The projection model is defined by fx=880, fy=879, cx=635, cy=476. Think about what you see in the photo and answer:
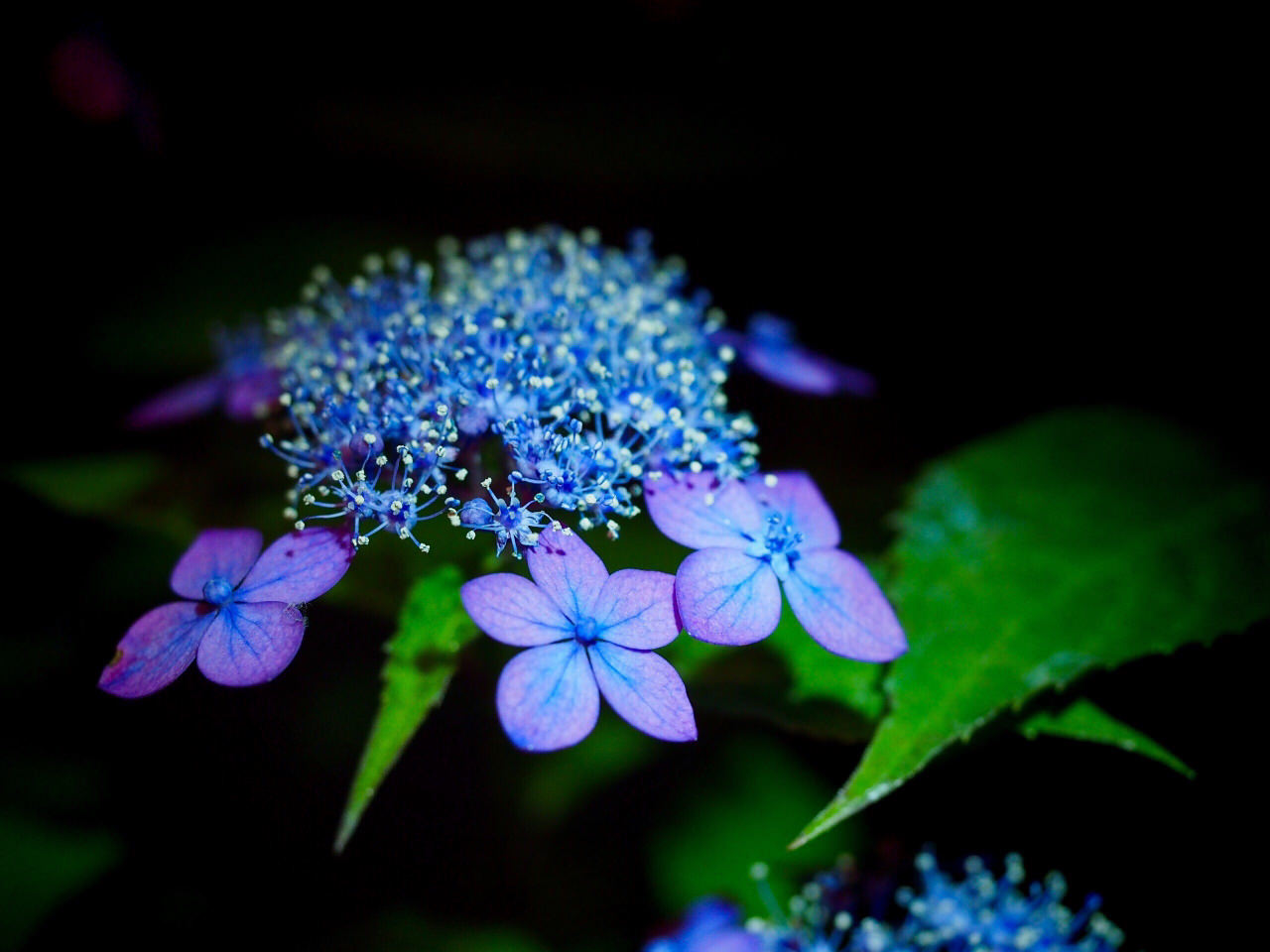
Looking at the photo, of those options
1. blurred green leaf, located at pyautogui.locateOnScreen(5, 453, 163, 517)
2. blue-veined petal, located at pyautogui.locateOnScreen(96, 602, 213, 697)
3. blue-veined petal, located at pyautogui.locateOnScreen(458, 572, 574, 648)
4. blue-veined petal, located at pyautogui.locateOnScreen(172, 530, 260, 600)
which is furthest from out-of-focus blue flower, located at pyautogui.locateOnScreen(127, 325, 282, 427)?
blue-veined petal, located at pyautogui.locateOnScreen(458, 572, 574, 648)

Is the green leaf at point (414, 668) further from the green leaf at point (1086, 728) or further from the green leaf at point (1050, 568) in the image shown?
the green leaf at point (1086, 728)

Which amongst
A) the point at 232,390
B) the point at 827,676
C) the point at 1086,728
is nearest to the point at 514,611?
the point at 827,676

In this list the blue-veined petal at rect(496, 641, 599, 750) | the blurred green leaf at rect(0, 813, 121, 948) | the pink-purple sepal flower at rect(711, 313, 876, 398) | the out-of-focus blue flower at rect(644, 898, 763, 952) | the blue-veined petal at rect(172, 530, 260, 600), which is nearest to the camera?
the blue-veined petal at rect(496, 641, 599, 750)

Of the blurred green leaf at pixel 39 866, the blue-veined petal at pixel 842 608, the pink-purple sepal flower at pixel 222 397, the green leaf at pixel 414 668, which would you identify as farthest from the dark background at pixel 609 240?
the blue-veined petal at pixel 842 608

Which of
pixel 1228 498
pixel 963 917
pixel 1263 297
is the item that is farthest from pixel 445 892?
pixel 1263 297

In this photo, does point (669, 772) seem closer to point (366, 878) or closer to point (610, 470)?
point (366, 878)

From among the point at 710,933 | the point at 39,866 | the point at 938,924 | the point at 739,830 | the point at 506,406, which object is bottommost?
the point at 39,866

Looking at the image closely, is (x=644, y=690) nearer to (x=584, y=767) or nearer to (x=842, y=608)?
(x=842, y=608)

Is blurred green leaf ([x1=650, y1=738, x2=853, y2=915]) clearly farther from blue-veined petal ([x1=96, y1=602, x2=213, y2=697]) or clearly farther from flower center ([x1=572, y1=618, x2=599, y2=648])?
blue-veined petal ([x1=96, y1=602, x2=213, y2=697])
